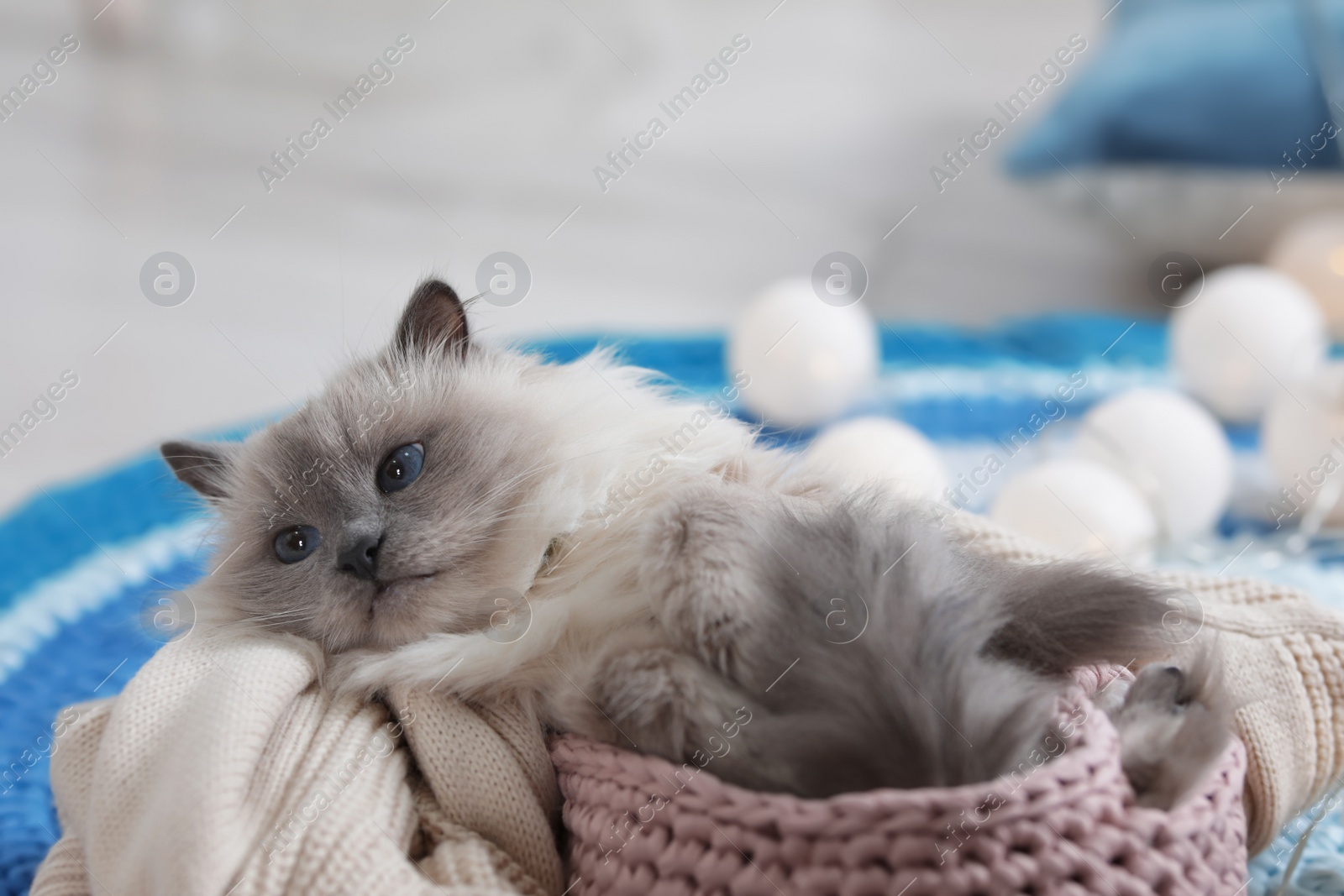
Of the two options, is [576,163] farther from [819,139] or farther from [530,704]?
[530,704]

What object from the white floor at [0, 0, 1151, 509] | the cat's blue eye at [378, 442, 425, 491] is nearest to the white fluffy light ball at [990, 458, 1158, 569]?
the cat's blue eye at [378, 442, 425, 491]

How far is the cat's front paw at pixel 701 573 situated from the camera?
0.70 m

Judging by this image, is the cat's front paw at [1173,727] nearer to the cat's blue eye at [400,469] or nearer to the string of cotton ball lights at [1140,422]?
the string of cotton ball lights at [1140,422]

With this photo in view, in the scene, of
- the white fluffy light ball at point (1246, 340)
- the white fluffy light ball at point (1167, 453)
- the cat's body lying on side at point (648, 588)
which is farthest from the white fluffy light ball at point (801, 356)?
the cat's body lying on side at point (648, 588)

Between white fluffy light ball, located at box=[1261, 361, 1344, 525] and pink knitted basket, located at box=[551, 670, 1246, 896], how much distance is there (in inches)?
48.4

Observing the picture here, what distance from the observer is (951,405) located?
2166mm

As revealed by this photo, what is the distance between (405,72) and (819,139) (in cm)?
166

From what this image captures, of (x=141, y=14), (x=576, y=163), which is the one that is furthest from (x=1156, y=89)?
(x=141, y=14)

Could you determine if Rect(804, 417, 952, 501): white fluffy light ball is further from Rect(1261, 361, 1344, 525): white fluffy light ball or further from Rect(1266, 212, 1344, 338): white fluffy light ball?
Rect(1266, 212, 1344, 338): white fluffy light ball

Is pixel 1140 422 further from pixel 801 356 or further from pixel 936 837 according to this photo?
pixel 936 837

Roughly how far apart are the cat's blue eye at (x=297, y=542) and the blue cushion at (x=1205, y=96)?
2671 mm

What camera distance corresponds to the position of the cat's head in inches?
32.9

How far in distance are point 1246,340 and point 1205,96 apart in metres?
1.12

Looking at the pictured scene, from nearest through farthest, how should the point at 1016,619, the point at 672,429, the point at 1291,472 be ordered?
the point at 1016,619 < the point at 672,429 < the point at 1291,472
